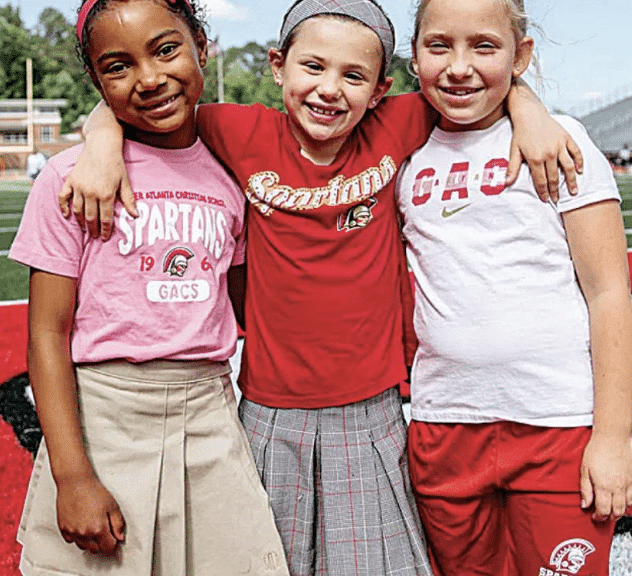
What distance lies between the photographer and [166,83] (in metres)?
1.70

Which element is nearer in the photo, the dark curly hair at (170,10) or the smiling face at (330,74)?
the dark curly hair at (170,10)

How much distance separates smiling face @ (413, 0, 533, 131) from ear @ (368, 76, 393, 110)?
0.39ft

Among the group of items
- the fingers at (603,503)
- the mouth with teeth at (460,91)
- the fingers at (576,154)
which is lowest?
the fingers at (603,503)

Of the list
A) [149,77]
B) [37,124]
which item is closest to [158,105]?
[149,77]

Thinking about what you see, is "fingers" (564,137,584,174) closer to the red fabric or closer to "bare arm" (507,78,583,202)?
"bare arm" (507,78,583,202)

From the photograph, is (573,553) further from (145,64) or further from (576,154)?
(145,64)

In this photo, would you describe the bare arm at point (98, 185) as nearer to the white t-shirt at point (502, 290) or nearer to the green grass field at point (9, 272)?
the white t-shirt at point (502, 290)

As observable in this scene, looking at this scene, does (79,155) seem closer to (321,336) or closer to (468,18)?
(321,336)

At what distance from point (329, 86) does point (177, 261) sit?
0.47 meters

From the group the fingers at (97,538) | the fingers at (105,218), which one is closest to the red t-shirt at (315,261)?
the fingers at (105,218)

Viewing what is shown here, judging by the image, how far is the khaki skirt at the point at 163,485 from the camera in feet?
5.57

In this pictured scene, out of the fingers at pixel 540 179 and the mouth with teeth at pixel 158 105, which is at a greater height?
the mouth with teeth at pixel 158 105

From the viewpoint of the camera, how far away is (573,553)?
5.85 ft

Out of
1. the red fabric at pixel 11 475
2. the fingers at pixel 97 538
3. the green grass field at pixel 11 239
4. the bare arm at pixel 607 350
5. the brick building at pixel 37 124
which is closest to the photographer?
the fingers at pixel 97 538
